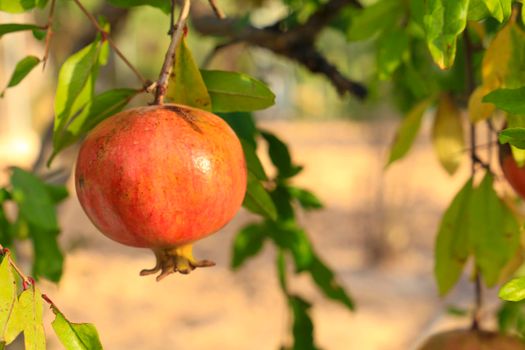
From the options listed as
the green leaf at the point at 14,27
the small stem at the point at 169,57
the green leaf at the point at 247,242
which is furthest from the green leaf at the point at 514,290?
the green leaf at the point at 247,242

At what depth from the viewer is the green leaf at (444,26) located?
66 cm

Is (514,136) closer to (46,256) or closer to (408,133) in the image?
(408,133)

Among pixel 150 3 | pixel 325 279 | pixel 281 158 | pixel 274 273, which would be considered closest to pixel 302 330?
pixel 325 279

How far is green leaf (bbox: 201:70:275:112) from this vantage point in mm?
813

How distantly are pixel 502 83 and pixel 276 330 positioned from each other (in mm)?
3769

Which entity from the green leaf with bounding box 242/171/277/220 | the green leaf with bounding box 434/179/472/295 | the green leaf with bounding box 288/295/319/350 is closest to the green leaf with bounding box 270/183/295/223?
the green leaf with bounding box 288/295/319/350

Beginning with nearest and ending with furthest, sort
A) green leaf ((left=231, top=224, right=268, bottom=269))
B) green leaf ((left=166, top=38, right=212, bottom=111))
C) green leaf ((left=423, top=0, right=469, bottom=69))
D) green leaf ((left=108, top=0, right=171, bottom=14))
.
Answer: green leaf ((left=423, top=0, right=469, bottom=69)) → green leaf ((left=166, top=38, right=212, bottom=111)) → green leaf ((left=108, top=0, right=171, bottom=14)) → green leaf ((left=231, top=224, right=268, bottom=269))

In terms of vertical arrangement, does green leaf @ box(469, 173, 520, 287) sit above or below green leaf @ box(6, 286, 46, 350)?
below

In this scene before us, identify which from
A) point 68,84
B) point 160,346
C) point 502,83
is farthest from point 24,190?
point 160,346

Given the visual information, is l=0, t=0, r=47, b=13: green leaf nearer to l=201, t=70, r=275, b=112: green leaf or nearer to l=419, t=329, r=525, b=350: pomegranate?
l=201, t=70, r=275, b=112: green leaf

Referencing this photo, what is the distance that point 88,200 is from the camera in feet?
2.33

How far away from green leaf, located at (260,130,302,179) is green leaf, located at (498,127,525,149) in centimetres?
66

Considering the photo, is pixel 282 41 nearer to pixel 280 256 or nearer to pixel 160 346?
pixel 280 256

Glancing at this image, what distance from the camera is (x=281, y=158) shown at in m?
1.35
